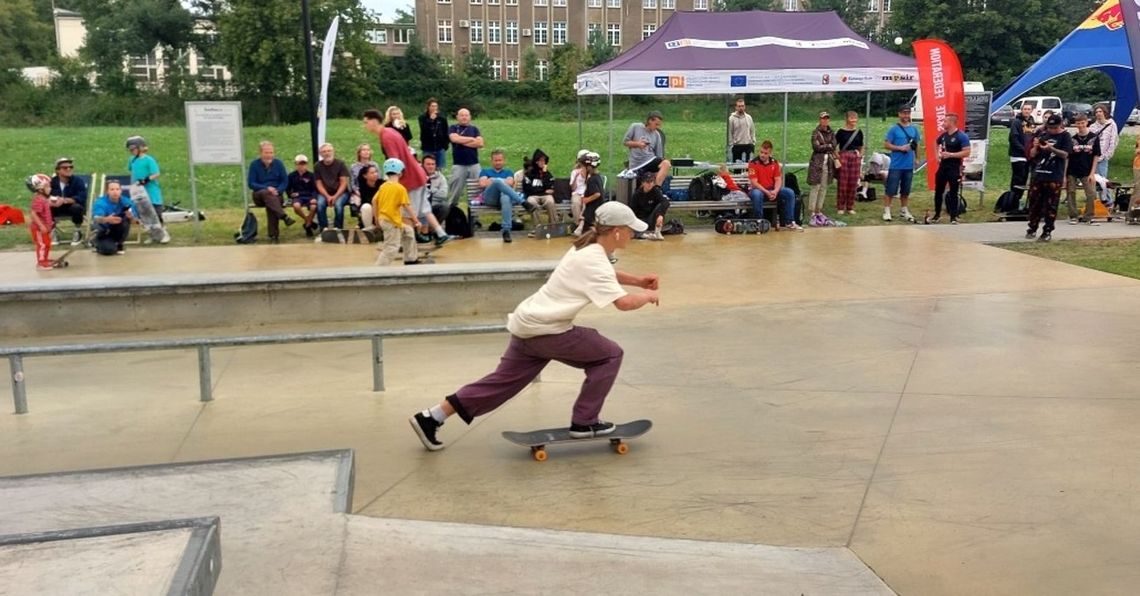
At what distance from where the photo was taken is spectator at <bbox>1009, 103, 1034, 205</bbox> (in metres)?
15.9

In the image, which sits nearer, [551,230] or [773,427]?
[773,427]

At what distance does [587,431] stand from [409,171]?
7.42m

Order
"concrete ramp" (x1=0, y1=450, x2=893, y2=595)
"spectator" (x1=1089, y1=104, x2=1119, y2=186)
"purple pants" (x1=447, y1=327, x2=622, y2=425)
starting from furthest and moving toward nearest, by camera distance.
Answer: "spectator" (x1=1089, y1=104, x2=1119, y2=186)
"purple pants" (x1=447, y1=327, x2=622, y2=425)
"concrete ramp" (x1=0, y1=450, x2=893, y2=595)

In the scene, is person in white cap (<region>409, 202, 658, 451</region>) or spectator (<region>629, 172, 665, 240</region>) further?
spectator (<region>629, 172, 665, 240</region>)

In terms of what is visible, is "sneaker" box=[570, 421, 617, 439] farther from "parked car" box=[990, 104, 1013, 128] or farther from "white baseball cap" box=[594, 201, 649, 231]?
"parked car" box=[990, 104, 1013, 128]

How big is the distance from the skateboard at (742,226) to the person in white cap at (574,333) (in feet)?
29.9

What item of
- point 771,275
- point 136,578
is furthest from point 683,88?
point 136,578

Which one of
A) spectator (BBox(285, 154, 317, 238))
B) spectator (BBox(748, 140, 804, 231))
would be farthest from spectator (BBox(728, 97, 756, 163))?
spectator (BBox(285, 154, 317, 238))

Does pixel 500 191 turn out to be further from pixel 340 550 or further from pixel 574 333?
pixel 340 550

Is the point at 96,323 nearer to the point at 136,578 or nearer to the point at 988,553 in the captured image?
the point at 136,578

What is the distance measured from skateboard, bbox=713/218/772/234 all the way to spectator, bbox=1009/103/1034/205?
15.5 feet

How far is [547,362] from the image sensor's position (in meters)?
5.17

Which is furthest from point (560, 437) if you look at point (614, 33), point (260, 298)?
point (614, 33)

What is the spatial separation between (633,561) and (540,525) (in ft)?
2.23
